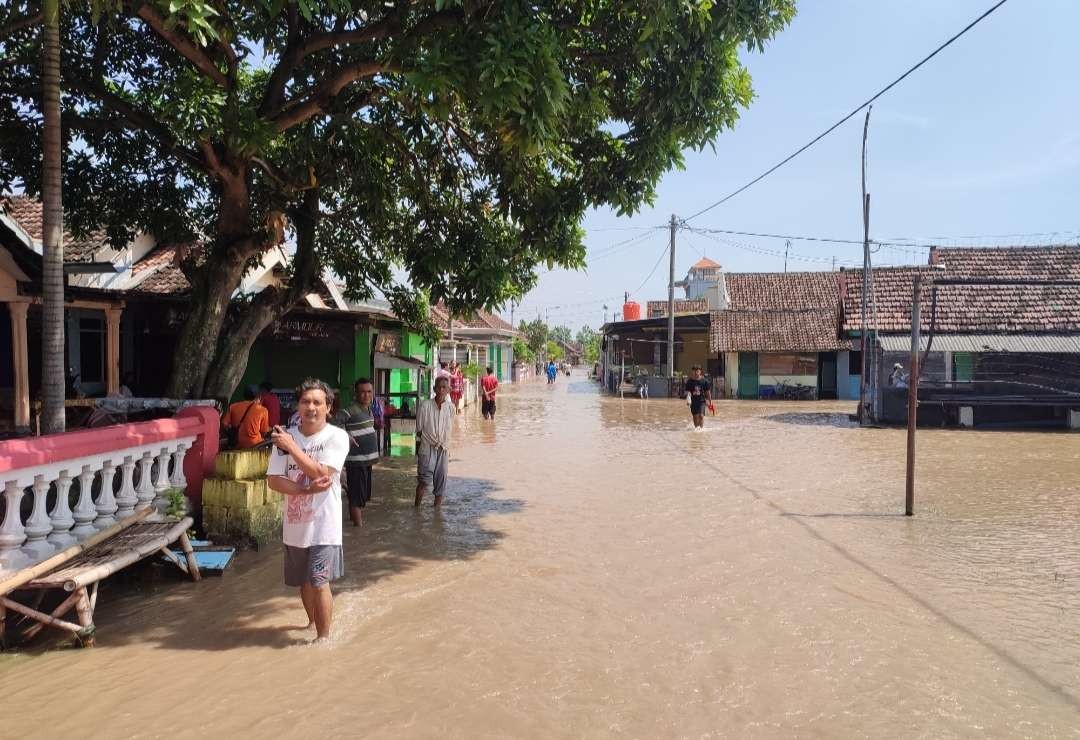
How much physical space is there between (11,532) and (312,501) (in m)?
1.68

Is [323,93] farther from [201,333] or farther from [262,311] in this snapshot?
[201,333]

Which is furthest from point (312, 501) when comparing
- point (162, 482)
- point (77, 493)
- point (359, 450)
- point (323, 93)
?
point (323, 93)

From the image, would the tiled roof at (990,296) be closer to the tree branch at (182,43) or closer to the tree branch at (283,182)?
the tree branch at (283,182)

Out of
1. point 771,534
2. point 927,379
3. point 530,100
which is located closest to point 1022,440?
point 927,379

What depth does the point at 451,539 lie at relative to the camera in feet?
23.1

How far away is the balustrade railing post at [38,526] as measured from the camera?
430cm

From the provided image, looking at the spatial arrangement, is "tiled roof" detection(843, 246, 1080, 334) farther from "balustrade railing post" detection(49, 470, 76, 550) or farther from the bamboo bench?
"balustrade railing post" detection(49, 470, 76, 550)

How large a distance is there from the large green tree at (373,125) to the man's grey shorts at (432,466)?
6.26 ft

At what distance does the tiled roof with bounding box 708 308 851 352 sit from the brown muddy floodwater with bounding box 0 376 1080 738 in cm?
2071

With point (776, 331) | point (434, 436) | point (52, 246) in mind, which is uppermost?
point (776, 331)

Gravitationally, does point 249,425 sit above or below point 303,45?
below

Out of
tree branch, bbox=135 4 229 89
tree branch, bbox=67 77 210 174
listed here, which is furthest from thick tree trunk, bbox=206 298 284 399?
tree branch, bbox=135 4 229 89

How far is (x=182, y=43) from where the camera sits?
639 centimetres

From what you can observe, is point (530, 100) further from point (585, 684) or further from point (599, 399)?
point (599, 399)
